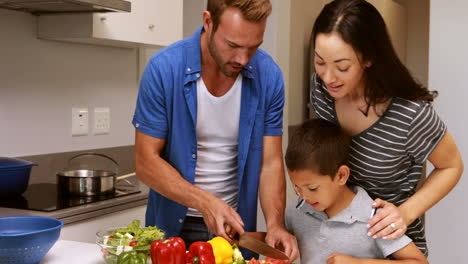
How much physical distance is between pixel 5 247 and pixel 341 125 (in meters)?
0.99

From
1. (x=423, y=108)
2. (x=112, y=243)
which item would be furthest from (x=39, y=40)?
(x=423, y=108)

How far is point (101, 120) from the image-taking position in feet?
10.0

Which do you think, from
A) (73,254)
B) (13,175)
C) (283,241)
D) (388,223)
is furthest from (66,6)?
(388,223)

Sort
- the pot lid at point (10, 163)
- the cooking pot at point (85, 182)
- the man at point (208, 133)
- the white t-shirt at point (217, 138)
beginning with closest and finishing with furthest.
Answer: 1. the man at point (208, 133)
2. the white t-shirt at point (217, 138)
3. the pot lid at point (10, 163)
4. the cooking pot at point (85, 182)

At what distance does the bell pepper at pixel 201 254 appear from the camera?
1.55 m

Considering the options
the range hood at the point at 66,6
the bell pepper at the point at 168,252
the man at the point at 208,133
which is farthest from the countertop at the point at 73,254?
the range hood at the point at 66,6

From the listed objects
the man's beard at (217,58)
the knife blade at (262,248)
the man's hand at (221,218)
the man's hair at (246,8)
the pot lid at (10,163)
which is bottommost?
the knife blade at (262,248)

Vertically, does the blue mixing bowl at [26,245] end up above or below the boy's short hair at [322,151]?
below

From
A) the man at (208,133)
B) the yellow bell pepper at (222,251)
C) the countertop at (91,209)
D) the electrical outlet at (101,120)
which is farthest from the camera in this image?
the electrical outlet at (101,120)

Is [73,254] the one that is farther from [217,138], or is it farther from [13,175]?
[13,175]

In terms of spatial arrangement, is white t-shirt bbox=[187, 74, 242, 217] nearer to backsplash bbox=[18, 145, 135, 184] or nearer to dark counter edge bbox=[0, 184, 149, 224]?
dark counter edge bbox=[0, 184, 149, 224]

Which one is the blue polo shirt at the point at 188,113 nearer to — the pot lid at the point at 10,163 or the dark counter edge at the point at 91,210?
the dark counter edge at the point at 91,210

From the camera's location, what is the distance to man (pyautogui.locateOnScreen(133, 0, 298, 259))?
1873 mm

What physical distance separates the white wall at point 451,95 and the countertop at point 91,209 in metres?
1.61
